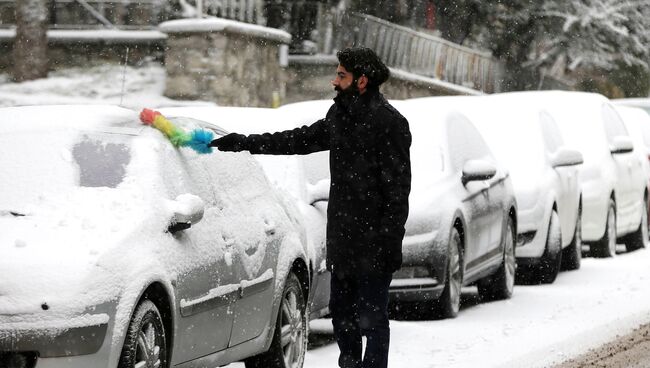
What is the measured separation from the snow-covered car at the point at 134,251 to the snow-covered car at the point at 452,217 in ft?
9.18

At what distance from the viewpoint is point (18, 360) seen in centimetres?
671

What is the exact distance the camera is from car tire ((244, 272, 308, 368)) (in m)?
9.13

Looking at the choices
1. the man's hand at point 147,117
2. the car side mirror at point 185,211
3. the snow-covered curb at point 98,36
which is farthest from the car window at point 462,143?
the snow-covered curb at point 98,36

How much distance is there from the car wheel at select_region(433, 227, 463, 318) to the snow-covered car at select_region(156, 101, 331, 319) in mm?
1234

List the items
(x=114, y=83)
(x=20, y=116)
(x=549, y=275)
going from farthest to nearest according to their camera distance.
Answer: (x=114, y=83), (x=549, y=275), (x=20, y=116)

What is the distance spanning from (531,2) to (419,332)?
2486cm

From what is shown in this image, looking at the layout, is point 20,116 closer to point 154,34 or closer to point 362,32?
point 154,34

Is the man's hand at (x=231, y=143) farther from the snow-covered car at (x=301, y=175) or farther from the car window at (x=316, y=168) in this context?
the car window at (x=316, y=168)

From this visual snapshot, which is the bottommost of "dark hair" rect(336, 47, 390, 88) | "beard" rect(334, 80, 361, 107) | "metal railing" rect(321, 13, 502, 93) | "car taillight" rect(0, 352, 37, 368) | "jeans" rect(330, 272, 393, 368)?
"metal railing" rect(321, 13, 502, 93)

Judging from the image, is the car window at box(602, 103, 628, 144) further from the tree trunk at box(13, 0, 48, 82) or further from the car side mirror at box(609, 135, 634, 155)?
the tree trunk at box(13, 0, 48, 82)

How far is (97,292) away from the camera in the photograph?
6.82 m

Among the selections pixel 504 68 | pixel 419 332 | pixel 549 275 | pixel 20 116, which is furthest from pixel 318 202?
pixel 504 68

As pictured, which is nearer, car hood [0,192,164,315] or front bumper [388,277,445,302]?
car hood [0,192,164,315]

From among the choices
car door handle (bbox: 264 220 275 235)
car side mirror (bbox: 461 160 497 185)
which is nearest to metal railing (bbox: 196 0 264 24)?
car side mirror (bbox: 461 160 497 185)
